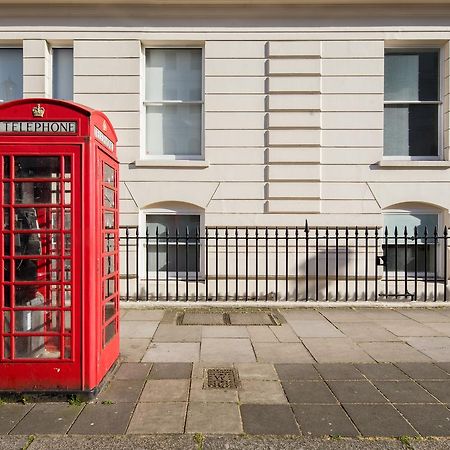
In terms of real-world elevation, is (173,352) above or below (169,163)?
below

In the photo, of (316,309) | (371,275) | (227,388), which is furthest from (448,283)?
(227,388)

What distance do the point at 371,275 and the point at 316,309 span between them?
1.41m

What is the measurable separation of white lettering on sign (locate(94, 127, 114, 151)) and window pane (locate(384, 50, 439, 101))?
6275 mm

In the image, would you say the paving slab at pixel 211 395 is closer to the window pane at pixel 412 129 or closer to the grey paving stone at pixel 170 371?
the grey paving stone at pixel 170 371

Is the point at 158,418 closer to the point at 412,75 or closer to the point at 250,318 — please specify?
the point at 250,318

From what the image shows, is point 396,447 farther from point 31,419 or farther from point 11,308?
point 11,308

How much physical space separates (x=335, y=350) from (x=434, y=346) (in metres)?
1.33

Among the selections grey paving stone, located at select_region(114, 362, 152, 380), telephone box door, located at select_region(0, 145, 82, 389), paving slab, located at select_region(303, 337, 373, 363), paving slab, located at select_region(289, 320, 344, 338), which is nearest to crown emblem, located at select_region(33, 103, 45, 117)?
telephone box door, located at select_region(0, 145, 82, 389)

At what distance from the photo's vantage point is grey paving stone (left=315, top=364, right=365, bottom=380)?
13.8 ft

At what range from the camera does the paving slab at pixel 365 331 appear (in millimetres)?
5637

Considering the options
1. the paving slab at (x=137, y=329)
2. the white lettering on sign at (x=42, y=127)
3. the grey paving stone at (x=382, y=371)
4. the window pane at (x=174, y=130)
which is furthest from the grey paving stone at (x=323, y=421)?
the window pane at (x=174, y=130)

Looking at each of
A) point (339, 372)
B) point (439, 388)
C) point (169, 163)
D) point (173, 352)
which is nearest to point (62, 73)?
point (169, 163)

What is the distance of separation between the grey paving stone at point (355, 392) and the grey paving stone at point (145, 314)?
341 centimetres

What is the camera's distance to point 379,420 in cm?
330
